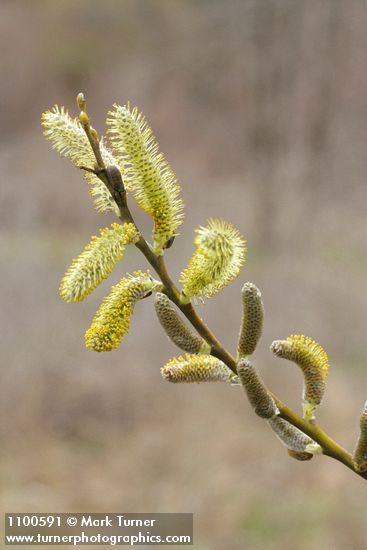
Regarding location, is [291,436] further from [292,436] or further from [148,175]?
[148,175]

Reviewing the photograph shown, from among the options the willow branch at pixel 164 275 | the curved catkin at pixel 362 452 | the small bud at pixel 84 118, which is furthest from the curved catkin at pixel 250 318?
the small bud at pixel 84 118

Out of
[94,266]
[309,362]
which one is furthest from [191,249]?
[94,266]

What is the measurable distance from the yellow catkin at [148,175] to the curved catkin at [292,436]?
290 mm

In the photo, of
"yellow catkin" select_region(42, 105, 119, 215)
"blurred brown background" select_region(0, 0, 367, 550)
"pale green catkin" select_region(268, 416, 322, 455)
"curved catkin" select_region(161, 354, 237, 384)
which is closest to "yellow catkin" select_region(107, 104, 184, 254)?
"yellow catkin" select_region(42, 105, 119, 215)

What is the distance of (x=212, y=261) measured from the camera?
89 cm

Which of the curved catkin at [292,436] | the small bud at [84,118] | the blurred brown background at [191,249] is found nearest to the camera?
the small bud at [84,118]

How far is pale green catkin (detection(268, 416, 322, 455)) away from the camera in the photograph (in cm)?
96

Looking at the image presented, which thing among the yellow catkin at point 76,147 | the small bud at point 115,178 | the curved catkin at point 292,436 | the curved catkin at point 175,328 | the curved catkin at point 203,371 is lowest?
the curved catkin at point 292,436

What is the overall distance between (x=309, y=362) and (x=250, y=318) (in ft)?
0.46

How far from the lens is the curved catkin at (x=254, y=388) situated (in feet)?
2.88

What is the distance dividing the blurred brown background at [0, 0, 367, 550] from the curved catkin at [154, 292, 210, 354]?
4013 millimetres

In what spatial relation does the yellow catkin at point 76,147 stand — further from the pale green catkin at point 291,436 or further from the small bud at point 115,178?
the pale green catkin at point 291,436

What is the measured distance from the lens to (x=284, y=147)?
444 inches

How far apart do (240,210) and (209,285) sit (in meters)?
10.8
